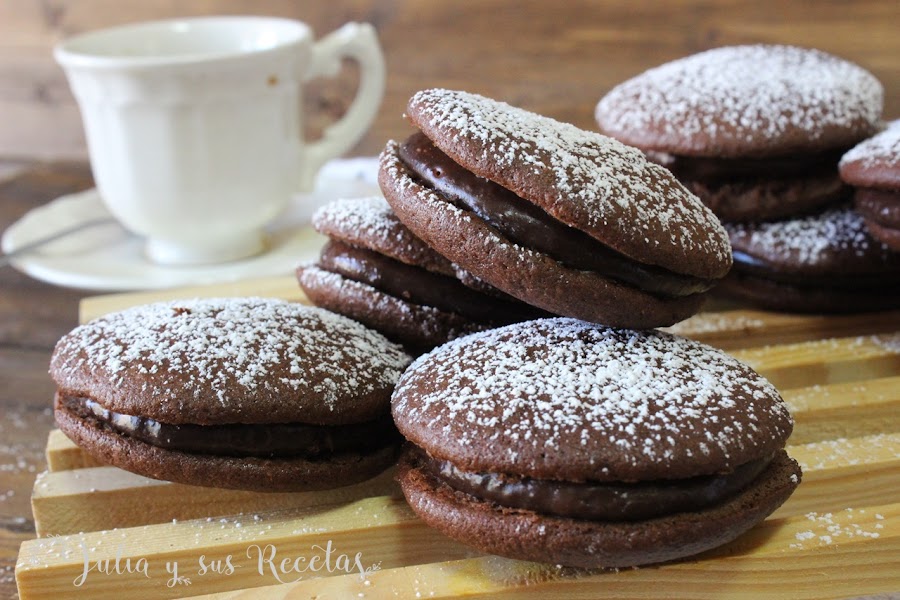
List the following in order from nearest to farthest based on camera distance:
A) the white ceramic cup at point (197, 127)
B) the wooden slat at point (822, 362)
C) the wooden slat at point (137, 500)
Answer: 1. the wooden slat at point (137, 500)
2. the wooden slat at point (822, 362)
3. the white ceramic cup at point (197, 127)

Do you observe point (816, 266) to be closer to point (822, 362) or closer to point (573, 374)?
point (822, 362)

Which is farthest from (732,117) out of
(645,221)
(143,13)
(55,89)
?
(55,89)

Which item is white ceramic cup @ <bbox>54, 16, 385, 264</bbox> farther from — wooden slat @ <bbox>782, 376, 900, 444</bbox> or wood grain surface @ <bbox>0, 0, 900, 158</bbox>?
wood grain surface @ <bbox>0, 0, 900, 158</bbox>

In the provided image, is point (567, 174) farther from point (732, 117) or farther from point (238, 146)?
point (238, 146)

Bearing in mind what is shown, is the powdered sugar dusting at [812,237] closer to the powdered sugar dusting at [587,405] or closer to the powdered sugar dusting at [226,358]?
the powdered sugar dusting at [587,405]

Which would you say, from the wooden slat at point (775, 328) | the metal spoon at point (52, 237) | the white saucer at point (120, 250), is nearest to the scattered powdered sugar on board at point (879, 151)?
the wooden slat at point (775, 328)

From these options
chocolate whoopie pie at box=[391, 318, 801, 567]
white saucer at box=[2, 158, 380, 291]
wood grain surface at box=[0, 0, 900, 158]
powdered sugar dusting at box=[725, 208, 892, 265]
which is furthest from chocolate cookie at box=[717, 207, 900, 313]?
wood grain surface at box=[0, 0, 900, 158]

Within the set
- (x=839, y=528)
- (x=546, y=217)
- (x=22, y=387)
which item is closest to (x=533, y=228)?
(x=546, y=217)
